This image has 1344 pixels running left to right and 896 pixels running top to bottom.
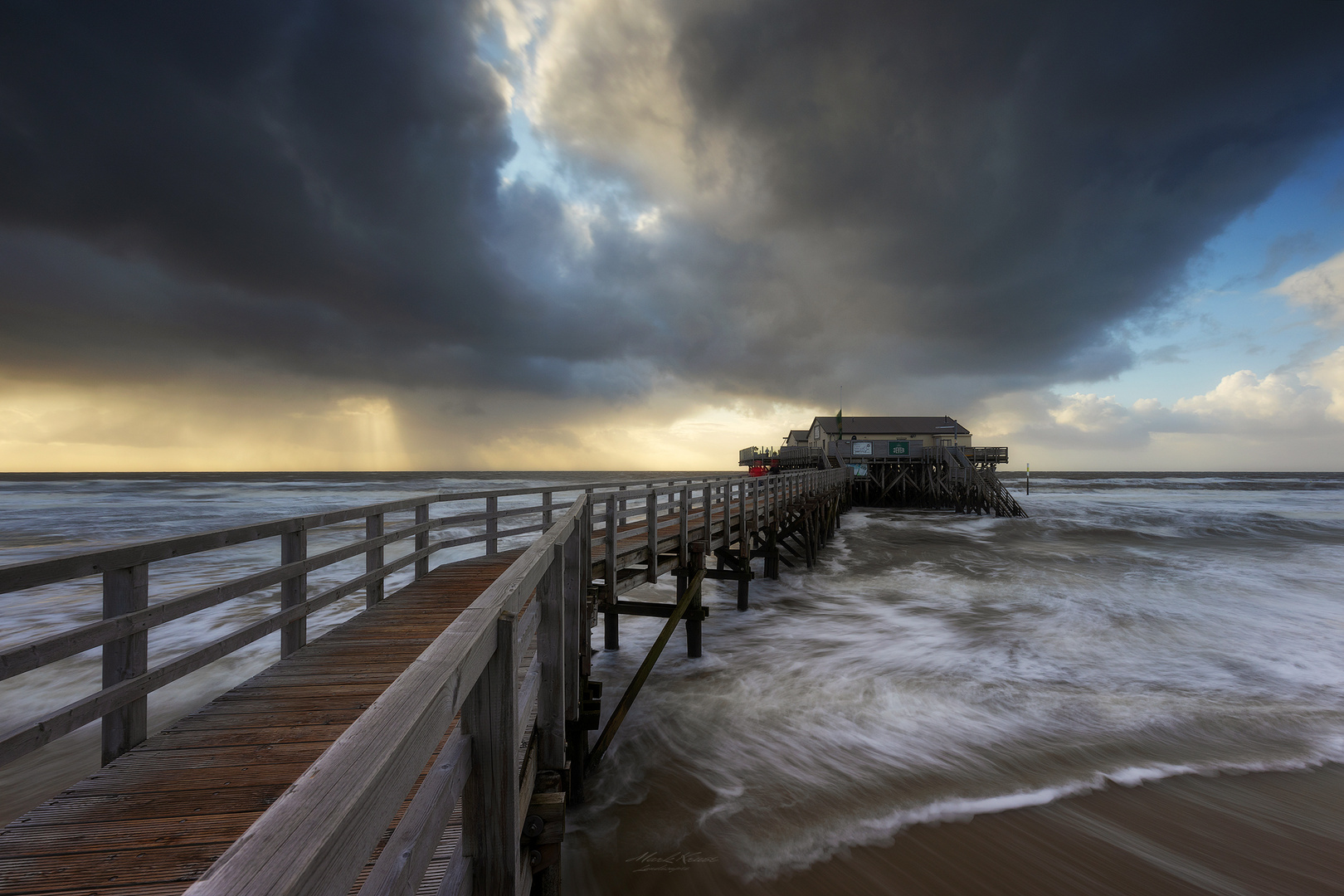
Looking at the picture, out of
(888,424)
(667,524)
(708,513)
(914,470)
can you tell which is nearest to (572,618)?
(708,513)

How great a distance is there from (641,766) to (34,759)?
22.3 feet

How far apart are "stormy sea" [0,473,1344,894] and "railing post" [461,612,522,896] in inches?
133

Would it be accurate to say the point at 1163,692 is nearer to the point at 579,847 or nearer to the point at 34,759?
the point at 579,847

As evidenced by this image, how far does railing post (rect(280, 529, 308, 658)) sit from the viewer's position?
169 inches

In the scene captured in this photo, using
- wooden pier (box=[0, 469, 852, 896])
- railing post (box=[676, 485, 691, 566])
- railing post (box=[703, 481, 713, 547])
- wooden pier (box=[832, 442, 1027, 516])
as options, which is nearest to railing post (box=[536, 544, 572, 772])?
wooden pier (box=[0, 469, 852, 896])

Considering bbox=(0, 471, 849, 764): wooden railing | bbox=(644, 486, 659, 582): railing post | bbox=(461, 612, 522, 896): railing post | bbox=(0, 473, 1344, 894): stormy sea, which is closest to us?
bbox=(461, 612, 522, 896): railing post

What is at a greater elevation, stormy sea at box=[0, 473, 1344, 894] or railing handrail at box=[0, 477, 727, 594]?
railing handrail at box=[0, 477, 727, 594]

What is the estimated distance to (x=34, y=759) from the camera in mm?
6289

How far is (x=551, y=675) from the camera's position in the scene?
3125mm

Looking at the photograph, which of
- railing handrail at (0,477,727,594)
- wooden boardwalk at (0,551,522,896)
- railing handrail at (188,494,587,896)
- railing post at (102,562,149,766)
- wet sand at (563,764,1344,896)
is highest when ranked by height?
railing handrail at (0,477,727,594)

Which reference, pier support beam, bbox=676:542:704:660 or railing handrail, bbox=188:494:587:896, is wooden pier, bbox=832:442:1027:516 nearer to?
pier support beam, bbox=676:542:704:660

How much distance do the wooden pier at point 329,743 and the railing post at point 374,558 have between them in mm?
38

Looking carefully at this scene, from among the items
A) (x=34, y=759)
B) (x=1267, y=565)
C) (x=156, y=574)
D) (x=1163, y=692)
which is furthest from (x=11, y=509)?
(x=1267, y=565)

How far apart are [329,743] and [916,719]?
6.56 meters
